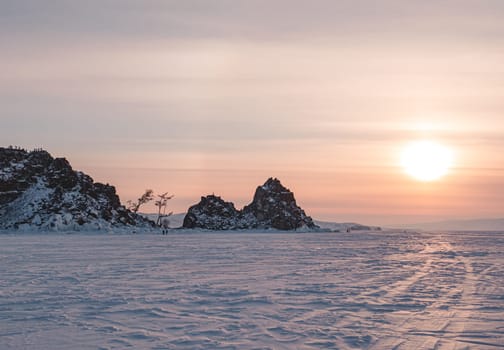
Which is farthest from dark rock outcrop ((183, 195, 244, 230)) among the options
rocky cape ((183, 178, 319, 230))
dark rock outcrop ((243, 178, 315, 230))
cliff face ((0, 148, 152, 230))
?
cliff face ((0, 148, 152, 230))

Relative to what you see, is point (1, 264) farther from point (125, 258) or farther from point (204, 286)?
point (204, 286)

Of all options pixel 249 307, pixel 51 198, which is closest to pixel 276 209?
pixel 51 198

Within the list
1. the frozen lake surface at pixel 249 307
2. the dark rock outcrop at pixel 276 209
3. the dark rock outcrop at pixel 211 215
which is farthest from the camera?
the dark rock outcrop at pixel 276 209

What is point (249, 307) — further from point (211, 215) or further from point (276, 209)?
point (276, 209)

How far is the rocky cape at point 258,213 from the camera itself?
11936 cm

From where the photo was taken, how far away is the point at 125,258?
33.9m

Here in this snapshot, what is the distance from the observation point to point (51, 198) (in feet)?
298

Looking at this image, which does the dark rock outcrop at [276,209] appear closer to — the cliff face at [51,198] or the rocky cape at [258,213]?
the rocky cape at [258,213]

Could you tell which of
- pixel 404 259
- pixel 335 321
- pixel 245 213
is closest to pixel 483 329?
pixel 335 321

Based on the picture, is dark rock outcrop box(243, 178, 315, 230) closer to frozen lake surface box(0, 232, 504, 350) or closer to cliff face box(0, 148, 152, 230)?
cliff face box(0, 148, 152, 230)

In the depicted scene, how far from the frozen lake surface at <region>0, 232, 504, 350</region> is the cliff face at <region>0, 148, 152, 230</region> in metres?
60.4

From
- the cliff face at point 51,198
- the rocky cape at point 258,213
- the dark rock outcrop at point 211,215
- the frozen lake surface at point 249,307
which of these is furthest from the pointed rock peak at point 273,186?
the frozen lake surface at point 249,307

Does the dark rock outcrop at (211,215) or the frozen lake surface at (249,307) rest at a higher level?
the dark rock outcrop at (211,215)

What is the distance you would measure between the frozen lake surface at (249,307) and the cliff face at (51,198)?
60.4m
